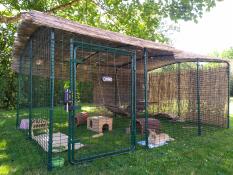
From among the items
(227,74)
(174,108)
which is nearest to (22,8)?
(174,108)

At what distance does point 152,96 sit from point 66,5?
223 inches

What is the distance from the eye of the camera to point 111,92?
305 inches

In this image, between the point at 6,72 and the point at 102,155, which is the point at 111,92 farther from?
the point at 6,72

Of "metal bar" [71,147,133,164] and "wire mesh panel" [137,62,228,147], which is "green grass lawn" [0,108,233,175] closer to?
"metal bar" [71,147,133,164]

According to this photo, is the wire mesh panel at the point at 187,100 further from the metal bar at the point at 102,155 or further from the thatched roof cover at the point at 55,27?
the metal bar at the point at 102,155

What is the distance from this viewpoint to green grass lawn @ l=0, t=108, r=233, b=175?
3.74 meters

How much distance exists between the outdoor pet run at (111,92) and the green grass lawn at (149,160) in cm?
21

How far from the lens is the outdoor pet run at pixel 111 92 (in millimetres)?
4590

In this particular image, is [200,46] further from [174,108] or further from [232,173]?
[232,173]

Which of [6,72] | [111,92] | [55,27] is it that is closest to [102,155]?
[55,27]

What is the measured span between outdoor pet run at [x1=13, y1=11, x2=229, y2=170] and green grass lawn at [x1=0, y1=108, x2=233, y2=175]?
0.70 ft

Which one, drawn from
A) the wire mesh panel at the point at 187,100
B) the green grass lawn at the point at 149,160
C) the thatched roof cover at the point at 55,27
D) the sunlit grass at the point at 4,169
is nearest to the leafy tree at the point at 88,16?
the wire mesh panel at the point at 187,100

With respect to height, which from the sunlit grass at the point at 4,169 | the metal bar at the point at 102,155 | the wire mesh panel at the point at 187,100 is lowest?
the sunlit grass at the point at 4,169

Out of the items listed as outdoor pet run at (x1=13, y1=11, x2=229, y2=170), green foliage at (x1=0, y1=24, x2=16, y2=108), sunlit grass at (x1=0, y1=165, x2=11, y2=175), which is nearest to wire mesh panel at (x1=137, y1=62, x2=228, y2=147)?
outdoor pet run at (x1=13, y1=11, x2=229, y2=170)
